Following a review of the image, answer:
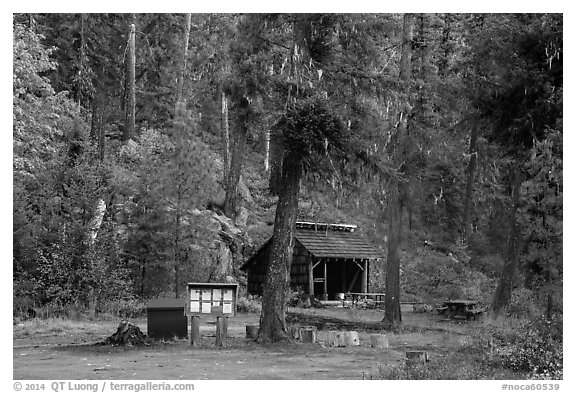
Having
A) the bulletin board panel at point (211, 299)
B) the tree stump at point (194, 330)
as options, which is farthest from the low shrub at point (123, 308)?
the bulletin board panel at point (211, 299)

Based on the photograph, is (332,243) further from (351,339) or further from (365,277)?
(351,339)

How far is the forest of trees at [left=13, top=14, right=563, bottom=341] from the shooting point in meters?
18.5

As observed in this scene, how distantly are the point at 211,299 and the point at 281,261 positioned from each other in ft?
7.18

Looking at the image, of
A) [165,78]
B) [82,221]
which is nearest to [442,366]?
[82,221]

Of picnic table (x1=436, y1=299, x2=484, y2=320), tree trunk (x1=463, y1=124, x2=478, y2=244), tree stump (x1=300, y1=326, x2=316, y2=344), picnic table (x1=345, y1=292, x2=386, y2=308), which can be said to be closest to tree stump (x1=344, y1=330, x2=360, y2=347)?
tree stump (x1=300, y1=326, x2=316, y2=344)

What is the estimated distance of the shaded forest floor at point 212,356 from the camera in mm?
13102

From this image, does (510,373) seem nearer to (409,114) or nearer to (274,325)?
(274,325)

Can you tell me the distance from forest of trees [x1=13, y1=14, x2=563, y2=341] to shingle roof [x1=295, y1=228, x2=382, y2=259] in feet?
10.9

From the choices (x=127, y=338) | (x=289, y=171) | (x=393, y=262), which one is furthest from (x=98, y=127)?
(x=127, y=338)

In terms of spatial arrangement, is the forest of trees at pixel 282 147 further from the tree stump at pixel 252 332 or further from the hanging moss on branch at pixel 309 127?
the tree stump at pixel 252 332

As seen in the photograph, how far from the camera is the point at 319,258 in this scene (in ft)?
120

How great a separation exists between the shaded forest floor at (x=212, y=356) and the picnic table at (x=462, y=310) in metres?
6.08

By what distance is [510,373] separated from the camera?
1348cm

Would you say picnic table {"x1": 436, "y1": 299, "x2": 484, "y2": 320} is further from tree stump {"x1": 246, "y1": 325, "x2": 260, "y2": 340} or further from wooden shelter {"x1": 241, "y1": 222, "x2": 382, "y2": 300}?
tree stump {"x1": 246, "y1": 325, "x2": 260, "y2": 340}
